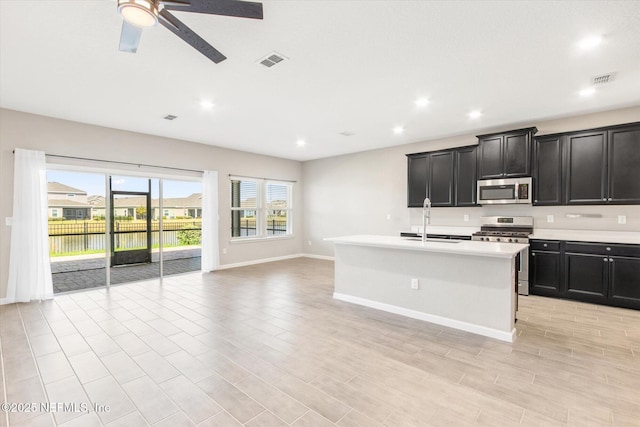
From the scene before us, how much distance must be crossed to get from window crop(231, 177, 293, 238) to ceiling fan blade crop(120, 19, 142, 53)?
488cm

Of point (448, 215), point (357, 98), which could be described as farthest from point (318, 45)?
point (448, 215)

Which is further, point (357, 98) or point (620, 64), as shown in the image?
point (357, 98)

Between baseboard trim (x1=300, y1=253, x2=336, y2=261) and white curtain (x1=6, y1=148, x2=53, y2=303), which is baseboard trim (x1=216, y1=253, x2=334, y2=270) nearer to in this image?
baseboard trim (x1=300, y1=253, x2=336, y2=261)

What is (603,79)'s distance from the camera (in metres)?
3.24

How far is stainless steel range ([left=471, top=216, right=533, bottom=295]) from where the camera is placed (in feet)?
14.9

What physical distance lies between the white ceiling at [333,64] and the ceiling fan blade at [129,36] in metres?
0.30

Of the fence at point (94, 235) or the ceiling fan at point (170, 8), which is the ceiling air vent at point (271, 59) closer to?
the ceiling fan at point (170, 8)

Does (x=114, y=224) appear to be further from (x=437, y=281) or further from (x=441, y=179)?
(x=441, y=179)

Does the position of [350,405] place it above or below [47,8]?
below

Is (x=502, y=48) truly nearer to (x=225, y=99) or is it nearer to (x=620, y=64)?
(x=620, y=64)

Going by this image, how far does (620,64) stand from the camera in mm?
2912

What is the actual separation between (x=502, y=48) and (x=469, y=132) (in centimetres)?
302

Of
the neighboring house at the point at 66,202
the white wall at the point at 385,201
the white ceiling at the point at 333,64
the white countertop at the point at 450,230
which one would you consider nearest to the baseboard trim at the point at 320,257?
the white wall at the point at 385,201

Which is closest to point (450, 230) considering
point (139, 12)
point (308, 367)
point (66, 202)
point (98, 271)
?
point (308, 367)
